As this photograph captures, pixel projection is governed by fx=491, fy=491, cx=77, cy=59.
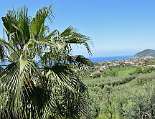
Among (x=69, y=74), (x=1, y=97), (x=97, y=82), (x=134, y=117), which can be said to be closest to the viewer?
(x=1, y=97)

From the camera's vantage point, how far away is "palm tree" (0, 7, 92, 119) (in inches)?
391

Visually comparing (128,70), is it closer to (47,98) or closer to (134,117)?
(134,117)

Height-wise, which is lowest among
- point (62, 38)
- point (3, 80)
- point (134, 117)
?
point (134, 117)

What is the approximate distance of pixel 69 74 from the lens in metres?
10.6

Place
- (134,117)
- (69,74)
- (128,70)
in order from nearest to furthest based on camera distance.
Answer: (69,74) → (134,117) → (128,70)

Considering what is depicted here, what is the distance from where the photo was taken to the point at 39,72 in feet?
34.1

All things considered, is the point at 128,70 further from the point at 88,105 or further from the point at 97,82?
the point at 88,105

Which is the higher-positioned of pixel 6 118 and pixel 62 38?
pixel 62 38

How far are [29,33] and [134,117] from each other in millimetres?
32344

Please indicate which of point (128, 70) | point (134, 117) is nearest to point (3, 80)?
point (134, 117)

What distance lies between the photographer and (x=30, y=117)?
10.1 meters

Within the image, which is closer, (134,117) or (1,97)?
(1,97)

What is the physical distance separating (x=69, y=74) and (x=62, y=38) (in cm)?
82

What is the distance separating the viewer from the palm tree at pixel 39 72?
992 cm
